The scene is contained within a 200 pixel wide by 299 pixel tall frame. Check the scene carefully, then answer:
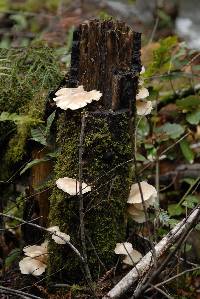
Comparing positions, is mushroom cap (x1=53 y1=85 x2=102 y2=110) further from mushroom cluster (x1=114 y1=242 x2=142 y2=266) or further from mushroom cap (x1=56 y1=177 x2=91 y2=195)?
mushroom cluster (x1=114 y1=242 x2=142 y2=266)

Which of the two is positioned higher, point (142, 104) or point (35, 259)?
Answer: point (142, 104)

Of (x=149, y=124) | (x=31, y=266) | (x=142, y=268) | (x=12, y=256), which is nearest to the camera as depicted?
(x=142, y=268)

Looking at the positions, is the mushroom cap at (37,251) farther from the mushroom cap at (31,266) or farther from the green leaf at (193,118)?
the green leaf at (193,118)

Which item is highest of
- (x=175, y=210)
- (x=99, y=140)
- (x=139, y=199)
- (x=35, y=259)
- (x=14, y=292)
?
(x=99, y=140)

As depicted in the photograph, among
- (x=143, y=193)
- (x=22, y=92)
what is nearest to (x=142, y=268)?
(x=143, y=193)

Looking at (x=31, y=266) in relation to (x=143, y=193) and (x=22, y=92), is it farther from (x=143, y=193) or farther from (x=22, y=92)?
(x=22, y=92)

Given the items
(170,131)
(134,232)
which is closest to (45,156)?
(134,232)

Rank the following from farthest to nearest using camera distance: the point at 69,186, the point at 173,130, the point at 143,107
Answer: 1. the point at 173,130
2. the point at 143,107
3. the point at 69,186
